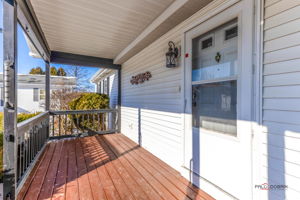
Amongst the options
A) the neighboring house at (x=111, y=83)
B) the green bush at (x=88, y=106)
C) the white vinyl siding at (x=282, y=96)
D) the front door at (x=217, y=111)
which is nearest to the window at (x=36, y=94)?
the neighboring house at (x=111, y=83)

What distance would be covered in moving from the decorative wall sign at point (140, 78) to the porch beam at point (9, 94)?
248 centimetres

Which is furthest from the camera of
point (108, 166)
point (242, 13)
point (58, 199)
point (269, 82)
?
point (108, 166)

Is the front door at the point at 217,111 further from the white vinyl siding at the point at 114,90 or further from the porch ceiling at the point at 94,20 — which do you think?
the white vinyl siding at the point at 114,90

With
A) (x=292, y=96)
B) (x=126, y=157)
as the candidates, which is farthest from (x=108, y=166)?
(x=292, y=96)

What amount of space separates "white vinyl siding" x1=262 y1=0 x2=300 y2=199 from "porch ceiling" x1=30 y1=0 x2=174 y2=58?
56.5 inches

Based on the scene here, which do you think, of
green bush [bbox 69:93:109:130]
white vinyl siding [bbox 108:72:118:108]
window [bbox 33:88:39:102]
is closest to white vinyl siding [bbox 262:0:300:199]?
green bush [bbox 69:93:109:130]

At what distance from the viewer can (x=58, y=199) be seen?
6.39 feet

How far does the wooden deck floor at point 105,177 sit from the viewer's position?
2047mm

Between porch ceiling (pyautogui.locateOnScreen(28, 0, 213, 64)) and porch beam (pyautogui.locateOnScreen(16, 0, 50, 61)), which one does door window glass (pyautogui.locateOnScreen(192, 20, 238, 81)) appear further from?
porch beam (pyautogui.locateOnScreen(16, 0, 50, 61))

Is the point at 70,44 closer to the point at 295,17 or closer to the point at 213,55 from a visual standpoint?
the point at 213,55

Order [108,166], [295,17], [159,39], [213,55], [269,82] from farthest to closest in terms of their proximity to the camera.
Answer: [159,39], [108,166], [213,55], [269,82], [295,17]

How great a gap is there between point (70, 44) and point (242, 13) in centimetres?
381

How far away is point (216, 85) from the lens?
203cm

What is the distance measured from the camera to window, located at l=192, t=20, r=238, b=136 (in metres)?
1.83
